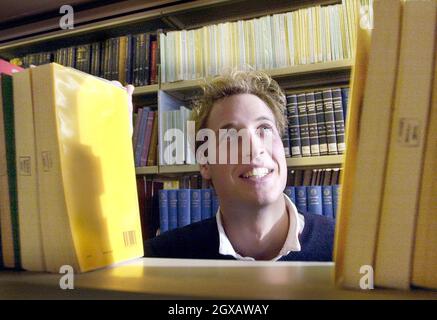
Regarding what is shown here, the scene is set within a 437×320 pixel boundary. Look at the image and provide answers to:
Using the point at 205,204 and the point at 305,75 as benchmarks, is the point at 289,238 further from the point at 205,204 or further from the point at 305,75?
the point at 305,75

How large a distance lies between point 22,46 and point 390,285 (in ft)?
7.33

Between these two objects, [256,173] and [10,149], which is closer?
[10,149]

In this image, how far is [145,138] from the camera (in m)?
1.71

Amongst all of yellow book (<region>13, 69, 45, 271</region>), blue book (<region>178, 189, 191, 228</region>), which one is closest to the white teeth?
blue book (<region>178, 189, 191, 228</region>)

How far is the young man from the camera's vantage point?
1.21 meters

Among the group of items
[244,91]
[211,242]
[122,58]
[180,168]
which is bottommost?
[211,242]

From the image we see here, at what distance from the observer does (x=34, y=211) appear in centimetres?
44

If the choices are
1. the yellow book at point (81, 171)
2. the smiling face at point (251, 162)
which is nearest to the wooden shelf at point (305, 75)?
the smiling face at point (251, 162)

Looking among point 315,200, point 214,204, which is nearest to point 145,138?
point 214,204

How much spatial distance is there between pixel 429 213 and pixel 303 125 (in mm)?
1187

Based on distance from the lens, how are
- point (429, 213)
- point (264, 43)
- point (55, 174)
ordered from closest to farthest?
point (429, 213) < point (55, 174) < point (264, 43)
